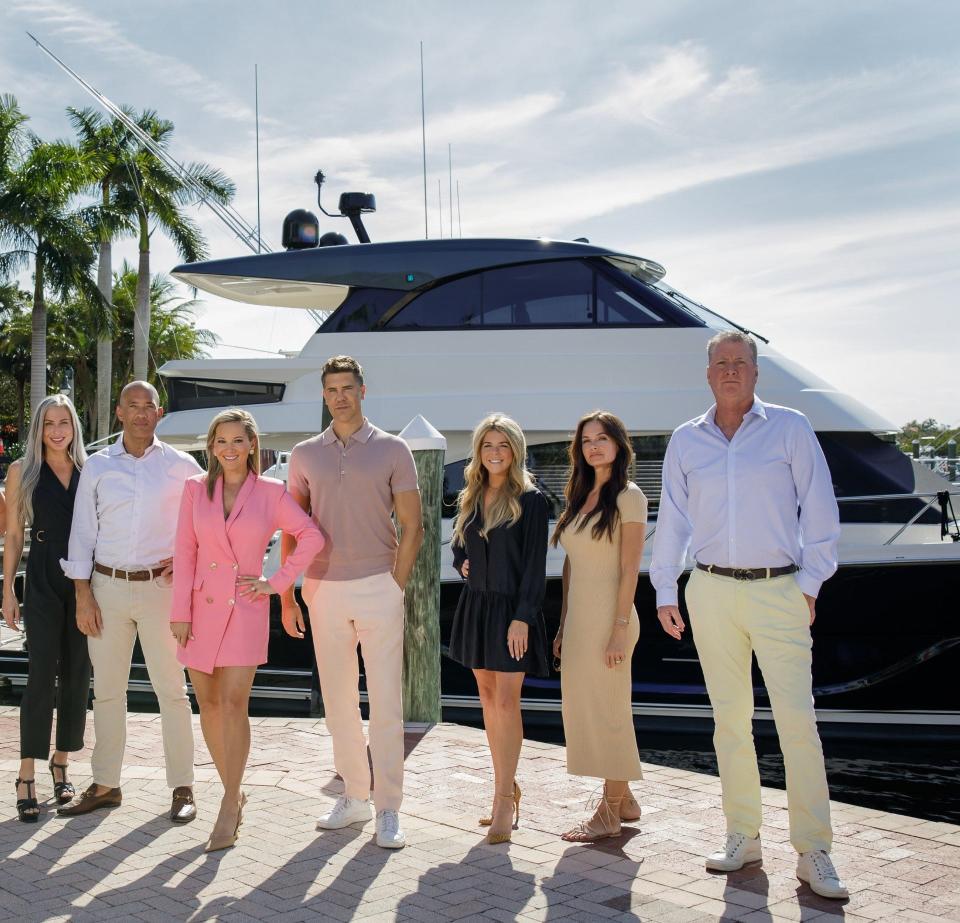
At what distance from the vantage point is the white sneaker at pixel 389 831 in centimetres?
441

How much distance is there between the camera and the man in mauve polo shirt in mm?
4637

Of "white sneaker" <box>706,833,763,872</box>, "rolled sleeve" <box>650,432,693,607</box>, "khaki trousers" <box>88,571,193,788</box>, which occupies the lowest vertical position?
"white sneaker" <box>706,833,763,872</box>

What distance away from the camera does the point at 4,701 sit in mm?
9578

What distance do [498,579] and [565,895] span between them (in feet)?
4.09

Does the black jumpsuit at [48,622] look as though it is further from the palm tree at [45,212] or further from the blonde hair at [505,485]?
the palm tree at [45,212]

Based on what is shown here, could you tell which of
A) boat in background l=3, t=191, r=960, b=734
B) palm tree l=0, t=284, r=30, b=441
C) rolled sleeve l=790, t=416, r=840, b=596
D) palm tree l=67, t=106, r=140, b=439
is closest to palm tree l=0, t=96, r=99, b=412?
palm tree l=67, t=106, r=140, b=439

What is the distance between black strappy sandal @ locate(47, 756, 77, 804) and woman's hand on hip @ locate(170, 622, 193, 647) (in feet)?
3.42

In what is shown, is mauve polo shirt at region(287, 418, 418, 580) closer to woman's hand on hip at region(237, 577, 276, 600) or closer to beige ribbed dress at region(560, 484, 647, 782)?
woman's hand on hip at region(237, 577, 276, 600)

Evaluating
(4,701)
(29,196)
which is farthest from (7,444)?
(4,701)

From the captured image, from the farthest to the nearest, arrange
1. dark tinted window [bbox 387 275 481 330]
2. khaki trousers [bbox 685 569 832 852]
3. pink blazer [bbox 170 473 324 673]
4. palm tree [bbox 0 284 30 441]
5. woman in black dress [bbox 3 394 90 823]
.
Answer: palm tree [bbox 0 284 30 441] → dark tinted window [bbox 387 275 481 330] → woman in black dress [bbox 3 394 90 823] → pink blazer [bbox 170 473 324 673] → khaki trousers [bbox 685 569 832 852]

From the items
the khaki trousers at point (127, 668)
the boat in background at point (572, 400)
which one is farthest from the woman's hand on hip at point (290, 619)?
the boat in background at point (572, 400)

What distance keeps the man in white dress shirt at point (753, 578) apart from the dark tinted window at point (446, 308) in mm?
4882

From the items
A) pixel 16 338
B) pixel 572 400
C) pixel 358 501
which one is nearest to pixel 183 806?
pixel 358 501

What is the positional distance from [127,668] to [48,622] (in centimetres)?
41
